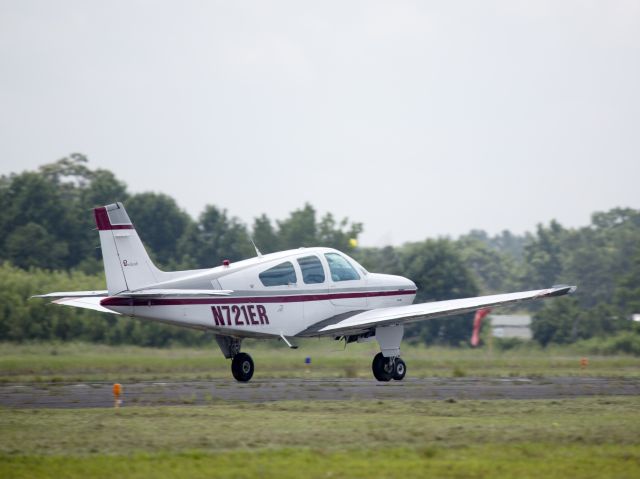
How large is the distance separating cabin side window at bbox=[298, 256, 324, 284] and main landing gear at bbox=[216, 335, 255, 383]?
75.0 inches

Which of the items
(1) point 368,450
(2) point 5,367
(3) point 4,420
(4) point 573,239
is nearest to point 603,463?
(1) point 368,450

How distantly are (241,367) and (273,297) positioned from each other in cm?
173

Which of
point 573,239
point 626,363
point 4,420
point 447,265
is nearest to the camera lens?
point 4,420

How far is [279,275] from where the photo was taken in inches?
840

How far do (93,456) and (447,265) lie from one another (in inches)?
1601

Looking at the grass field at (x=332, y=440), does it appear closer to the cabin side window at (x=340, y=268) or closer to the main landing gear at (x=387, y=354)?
the main landing gear at (x=387, y=354)

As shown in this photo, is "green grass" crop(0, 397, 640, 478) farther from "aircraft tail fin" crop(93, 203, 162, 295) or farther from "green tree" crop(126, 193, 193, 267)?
"green tree" crop(126, 193, 193, 267)

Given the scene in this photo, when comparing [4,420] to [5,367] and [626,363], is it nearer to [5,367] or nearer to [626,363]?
[5,367]

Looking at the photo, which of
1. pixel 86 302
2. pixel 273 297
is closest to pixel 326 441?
pixel 273 297

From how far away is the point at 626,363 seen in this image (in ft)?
105

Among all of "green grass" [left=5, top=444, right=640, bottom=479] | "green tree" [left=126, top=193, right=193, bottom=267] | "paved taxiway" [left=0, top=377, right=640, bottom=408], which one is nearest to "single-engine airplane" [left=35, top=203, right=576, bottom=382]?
"paved taxiway" [left=0, top=377, right=640, bottom=408]

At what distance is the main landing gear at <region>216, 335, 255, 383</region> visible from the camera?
2173 cm

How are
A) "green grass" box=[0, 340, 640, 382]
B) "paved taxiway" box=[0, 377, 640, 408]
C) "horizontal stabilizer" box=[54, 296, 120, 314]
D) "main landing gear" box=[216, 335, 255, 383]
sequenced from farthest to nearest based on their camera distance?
1. "green grass" box=[0, 340, 640, 382]
2. "horizontal stabilizer" box=[54, 296, 120, 314]
3. "main landing gear" box=[216, 335, 255, 383]
4. "paved taxiway" box=[0, 377, 640, 408]

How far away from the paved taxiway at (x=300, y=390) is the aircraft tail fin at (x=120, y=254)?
2.03 meters
